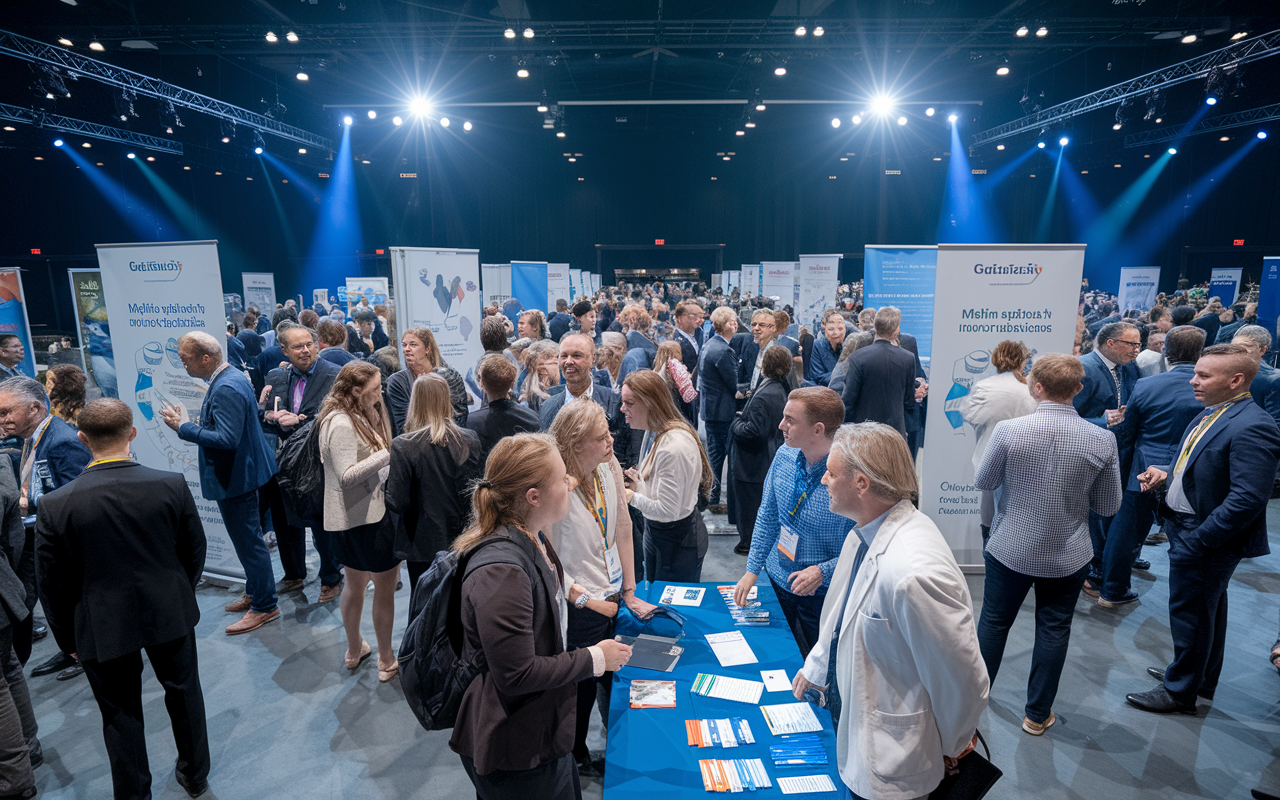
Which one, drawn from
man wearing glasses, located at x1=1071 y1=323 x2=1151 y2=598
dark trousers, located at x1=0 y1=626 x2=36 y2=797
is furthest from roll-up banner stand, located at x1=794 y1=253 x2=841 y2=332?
dark trousers, located at x1=0 y1=626 x2=36 y2=797

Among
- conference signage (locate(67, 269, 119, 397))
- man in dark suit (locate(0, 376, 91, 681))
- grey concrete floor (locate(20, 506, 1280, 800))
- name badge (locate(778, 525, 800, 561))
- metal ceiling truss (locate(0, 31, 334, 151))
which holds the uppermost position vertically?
metal ceiling truss (locate(0, 31, 334, 151))

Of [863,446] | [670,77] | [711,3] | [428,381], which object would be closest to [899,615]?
[863,446]

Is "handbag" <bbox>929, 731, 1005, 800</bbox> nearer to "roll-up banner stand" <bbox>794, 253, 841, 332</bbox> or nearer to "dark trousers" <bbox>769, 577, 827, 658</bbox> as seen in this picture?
"dark trousers" <bbox>769, 577, 827, 658</bbox>

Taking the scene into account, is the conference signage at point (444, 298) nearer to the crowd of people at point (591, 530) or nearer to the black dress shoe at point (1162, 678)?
the crowd of people at point (591, 530)

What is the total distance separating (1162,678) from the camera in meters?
3.23

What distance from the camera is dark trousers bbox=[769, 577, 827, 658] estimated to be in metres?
2.49

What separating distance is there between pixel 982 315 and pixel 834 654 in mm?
3132

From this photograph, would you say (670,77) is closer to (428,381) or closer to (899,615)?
(428,381)

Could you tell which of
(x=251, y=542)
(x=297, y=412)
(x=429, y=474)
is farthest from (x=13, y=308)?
(x=429, y=474)

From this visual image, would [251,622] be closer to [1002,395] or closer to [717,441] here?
[717,441]

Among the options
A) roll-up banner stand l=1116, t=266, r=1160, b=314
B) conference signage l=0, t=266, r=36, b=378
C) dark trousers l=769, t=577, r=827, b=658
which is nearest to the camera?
dark trousers l=769, t=577, r=827, b=658

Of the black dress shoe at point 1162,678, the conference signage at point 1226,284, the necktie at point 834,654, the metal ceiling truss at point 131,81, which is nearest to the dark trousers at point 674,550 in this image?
the necktie at point 834,654

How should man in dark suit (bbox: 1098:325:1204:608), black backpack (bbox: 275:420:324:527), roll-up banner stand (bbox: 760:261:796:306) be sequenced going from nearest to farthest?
black backpack (bbox: 275:420:324:527) → man in dark suit (bbox: 1098:325:1204:608) → roll-up banner stand (bbox: 760:261:796:306)

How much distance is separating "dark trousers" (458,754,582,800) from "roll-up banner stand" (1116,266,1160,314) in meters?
14.5
